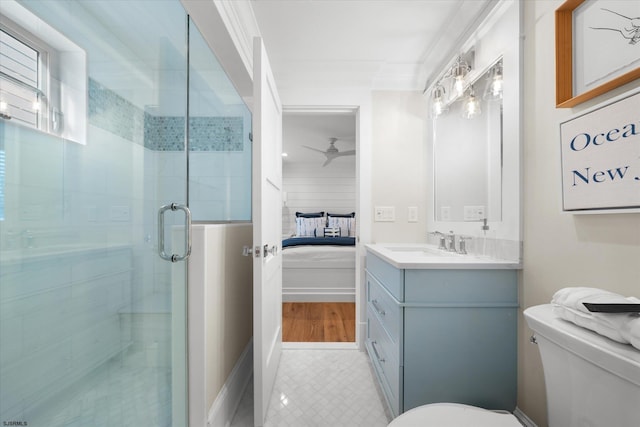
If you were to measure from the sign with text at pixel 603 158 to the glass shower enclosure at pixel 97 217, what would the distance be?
4.94ft

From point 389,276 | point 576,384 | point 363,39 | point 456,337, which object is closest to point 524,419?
point 456,337

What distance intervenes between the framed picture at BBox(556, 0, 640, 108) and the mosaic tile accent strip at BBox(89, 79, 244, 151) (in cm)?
156

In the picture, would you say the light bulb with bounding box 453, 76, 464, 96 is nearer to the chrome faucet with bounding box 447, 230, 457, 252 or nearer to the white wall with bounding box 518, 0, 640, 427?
the white wall with bounding box 518, 0, 640, 427

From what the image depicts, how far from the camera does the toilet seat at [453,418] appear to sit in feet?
3.01

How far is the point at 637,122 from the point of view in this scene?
2.64ft

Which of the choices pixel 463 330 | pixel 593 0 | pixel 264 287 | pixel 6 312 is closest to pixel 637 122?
pixel 593 0

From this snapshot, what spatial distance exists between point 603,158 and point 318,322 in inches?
103

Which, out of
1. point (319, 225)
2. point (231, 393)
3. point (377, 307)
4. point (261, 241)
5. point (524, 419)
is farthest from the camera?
point (319, 225)

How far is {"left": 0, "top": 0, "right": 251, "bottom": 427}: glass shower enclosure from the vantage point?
0.62 meters

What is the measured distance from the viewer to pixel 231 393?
1536 millimetres

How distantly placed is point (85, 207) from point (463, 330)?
1525mm

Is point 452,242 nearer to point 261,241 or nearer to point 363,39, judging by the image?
point 261,241

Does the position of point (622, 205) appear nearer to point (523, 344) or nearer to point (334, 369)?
point (523, 344)

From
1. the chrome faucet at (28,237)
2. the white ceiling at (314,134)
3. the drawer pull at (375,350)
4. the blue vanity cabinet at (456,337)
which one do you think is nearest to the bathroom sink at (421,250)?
the blue vanity cabinet at (456,337)
